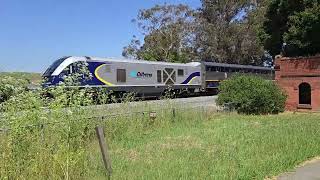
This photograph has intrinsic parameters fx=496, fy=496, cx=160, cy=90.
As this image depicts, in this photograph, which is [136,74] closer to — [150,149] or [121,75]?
[121,75]

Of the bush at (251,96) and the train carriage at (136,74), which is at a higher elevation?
the train carriage at (136,74)

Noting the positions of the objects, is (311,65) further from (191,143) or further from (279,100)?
(191,143)

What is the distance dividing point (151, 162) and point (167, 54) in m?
57.4

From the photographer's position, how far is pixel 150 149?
13.3 m

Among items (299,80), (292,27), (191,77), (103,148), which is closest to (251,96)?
(299,80)

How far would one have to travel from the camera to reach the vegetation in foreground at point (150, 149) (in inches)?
341

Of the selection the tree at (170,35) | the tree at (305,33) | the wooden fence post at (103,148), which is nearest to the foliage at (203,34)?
the tree at (170,35)

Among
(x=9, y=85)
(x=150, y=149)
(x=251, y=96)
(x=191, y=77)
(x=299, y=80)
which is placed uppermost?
(x=191, y=77)

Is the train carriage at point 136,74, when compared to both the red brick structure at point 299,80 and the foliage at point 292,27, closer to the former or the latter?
the foliage at point 292,27

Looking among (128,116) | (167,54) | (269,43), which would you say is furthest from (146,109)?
(167,54)

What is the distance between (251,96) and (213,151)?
13.6m

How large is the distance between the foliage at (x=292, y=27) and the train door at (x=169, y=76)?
37.4ft

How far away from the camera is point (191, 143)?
14297 mm

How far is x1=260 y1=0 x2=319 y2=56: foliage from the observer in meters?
28.4
